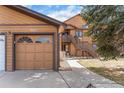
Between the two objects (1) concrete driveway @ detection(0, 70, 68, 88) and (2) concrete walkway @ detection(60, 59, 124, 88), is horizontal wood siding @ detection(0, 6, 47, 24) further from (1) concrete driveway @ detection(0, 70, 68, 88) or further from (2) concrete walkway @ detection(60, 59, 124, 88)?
(2) concrete walkway @ detection(60, 59, 124, 88)

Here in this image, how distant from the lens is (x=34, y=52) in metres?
14.7

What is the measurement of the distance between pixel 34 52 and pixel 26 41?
846 mm

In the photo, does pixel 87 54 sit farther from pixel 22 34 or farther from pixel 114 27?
pixel 114 27

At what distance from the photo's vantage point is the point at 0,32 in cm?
1434

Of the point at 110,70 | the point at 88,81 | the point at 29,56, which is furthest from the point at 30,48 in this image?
the point at 88,81

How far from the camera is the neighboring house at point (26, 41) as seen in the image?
14.4 metres

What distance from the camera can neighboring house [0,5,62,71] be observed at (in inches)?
566

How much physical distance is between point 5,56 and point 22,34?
1688 millimetres

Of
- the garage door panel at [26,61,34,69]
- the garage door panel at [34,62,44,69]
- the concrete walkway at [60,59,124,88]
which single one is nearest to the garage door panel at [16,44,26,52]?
the garage door panel at [26,61,34,69]

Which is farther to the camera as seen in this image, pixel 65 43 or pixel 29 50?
pixel 65 43
